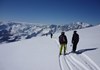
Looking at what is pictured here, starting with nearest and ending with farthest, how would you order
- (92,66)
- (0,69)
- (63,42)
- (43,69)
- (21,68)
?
(92,66)
(43,69)
(21,68)
(0,69)
(63,42)

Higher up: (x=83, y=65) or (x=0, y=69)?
(x=83, y=65)

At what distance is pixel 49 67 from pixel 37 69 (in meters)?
0.83

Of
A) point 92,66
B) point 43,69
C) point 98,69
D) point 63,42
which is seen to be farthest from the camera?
point 63,42

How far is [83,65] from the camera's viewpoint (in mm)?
9711

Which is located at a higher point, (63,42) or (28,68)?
(63,42)

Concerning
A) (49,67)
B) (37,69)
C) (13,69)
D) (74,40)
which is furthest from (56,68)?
(74,40)

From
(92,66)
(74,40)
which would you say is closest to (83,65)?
(92,66)

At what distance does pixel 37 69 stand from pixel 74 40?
533 centimetres

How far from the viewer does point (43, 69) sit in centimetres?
1017

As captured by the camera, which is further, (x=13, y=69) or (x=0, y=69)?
(x=0, y=69)

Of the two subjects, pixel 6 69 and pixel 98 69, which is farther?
pixel 6 69

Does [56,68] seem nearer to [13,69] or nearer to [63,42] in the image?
[13,69]

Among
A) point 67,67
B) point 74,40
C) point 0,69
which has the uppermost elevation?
point 74,40

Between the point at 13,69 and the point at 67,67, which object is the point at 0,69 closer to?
the point at 13,69
